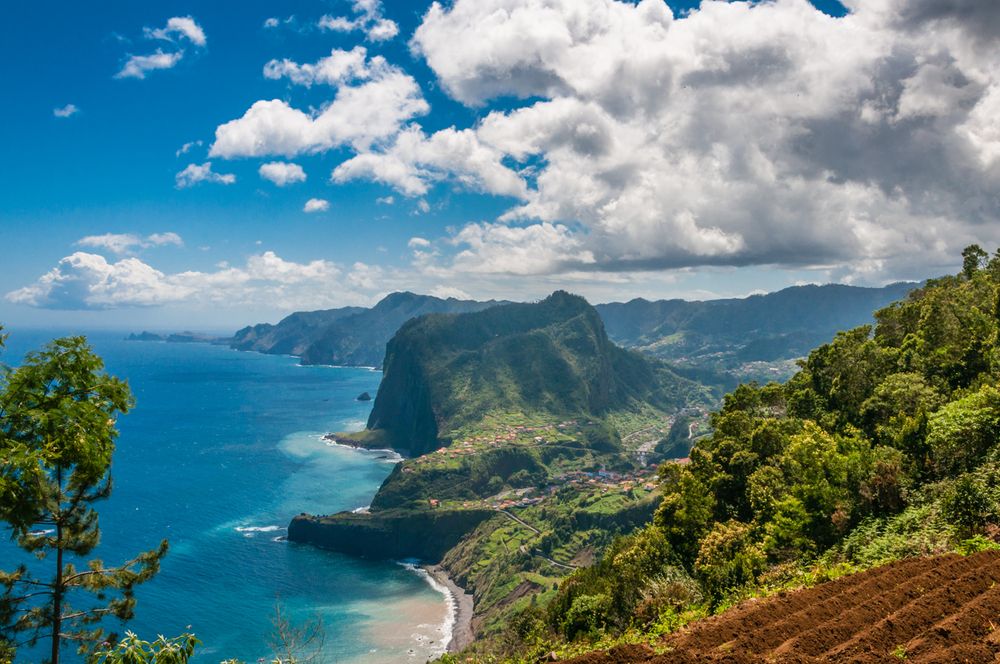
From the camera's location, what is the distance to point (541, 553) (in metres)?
125

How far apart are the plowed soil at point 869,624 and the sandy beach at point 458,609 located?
268ft

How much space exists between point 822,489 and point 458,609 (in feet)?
314

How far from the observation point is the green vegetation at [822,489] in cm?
2322

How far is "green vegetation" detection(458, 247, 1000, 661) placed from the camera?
2322 cm

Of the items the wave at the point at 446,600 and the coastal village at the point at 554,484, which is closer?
the wave at the point at 446,600

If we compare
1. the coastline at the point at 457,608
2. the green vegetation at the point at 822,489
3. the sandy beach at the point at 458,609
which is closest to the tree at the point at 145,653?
the green vegetation at the point at 822,489

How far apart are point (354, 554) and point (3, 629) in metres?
132

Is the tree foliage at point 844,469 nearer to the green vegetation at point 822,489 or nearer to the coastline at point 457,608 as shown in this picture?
the green vegetation at point 822,489

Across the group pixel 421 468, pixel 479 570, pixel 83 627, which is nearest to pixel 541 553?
pixel 479 570

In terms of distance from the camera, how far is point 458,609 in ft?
362

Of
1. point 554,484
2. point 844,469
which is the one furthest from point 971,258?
point 554,484

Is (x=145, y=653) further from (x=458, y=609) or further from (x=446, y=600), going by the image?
(x=446, y=600)

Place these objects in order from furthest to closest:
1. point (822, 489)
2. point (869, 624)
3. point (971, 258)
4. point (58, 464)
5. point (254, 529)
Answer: point (254, 529) → point (971, 258) → point (822, 489) → point (58, 464) → point (869, 624)

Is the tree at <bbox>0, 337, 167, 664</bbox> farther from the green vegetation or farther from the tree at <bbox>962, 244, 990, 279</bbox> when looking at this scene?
the tree at <bbox>962, 244, 990, 279</bbox>
